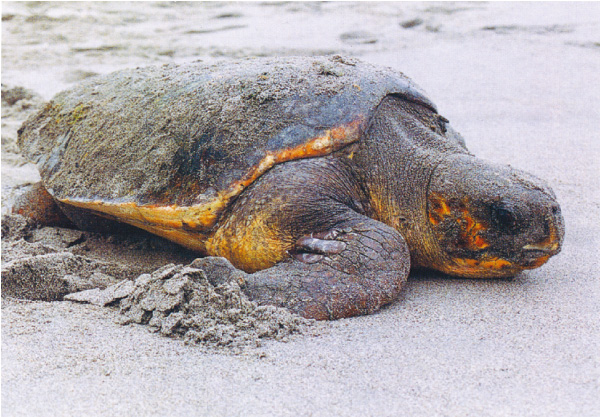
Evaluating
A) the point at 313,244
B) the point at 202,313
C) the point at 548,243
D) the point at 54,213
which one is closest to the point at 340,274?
the point at 313,244

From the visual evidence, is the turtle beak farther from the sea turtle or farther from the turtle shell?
the turtle shell

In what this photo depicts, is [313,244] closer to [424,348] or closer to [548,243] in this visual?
[424,348]

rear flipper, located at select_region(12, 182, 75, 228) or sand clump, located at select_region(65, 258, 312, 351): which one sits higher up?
sand clump, located at select_region(65, 258, 312, 351)

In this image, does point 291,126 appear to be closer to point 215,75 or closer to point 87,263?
point 215,75

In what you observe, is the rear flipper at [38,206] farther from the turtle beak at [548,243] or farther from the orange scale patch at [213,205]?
the turtle beak at [548,243]

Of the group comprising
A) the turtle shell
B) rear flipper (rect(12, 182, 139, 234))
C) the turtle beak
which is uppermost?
the turtle shell

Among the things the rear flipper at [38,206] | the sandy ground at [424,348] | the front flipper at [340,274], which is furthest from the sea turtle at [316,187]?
the rear flipper at [38,206]

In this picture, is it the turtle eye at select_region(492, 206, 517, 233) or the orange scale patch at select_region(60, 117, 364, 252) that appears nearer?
the turtle eye at select_region(492, 206, 517, 233)

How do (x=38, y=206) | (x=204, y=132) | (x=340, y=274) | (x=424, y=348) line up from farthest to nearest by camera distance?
(x=38, y=206)
(x=204, y=132)
(x=340, y=274)
(x=424, y=348)

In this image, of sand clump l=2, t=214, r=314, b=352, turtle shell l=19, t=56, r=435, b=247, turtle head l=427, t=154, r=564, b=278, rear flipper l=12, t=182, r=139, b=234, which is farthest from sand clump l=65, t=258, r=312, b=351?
rear flipper l=12, t=182, r=139, b=234
